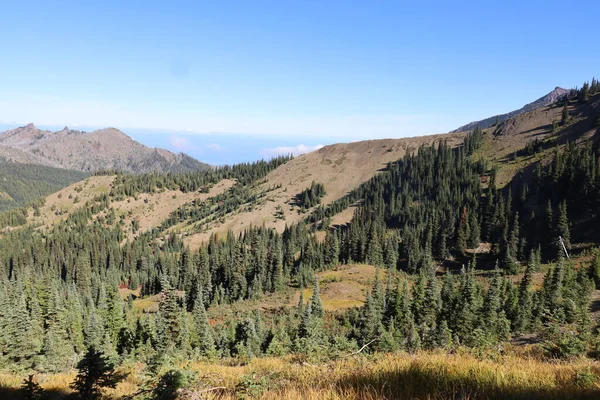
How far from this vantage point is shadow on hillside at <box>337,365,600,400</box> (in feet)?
15.6

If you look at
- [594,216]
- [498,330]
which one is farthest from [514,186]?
[498,330]

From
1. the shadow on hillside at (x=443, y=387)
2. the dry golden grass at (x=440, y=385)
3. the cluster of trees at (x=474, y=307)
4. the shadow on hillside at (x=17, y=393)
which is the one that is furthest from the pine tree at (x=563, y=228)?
the shadow on hillside at (x=17, y=393)

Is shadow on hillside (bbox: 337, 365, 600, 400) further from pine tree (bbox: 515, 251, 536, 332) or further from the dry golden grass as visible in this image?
pine tree (bbox: 515, 251, 536, 332)

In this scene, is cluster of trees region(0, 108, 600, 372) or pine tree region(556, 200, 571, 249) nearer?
cluster of trees region(0, 108, 600, 372)

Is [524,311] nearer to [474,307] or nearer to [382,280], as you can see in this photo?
[474,307]

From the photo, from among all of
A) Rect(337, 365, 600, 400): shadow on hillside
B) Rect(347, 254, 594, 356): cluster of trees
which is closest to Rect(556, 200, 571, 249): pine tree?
Rect(347, 254, 594, 356): cluster of trees

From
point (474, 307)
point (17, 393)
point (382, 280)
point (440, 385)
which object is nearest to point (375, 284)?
point (474, 307)

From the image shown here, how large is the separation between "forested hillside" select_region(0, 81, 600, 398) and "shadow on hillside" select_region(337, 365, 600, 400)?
0.21ft

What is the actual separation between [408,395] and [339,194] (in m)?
196

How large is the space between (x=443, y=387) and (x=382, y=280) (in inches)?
3277

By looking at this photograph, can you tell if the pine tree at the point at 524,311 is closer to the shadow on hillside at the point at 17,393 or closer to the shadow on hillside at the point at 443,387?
the shadow on hillside at the point at 443,387

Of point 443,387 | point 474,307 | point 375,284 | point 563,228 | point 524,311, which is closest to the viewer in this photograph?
point 443,387

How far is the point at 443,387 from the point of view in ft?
17.6

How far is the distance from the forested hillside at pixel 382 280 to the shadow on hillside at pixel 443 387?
6 cm
